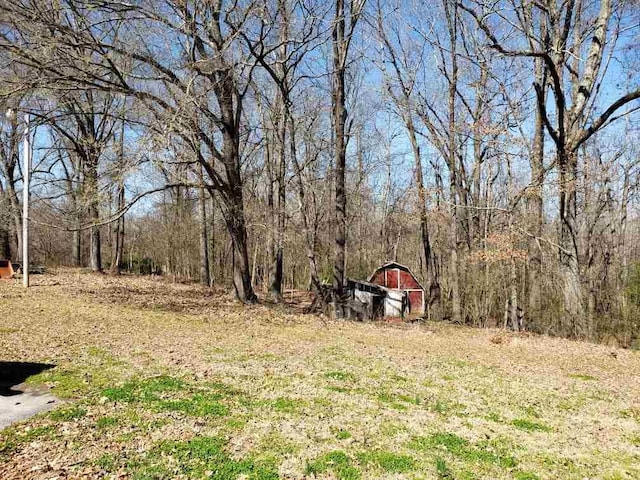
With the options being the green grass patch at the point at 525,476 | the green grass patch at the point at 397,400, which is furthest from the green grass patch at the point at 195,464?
the green grass patch at the point at 397,400

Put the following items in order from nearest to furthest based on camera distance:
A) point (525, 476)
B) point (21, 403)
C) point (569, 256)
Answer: point (525, 476) → point (21, 403) → point (569, 256)

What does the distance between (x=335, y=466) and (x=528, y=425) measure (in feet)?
7.22

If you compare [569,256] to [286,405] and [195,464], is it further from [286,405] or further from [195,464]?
[195,464]

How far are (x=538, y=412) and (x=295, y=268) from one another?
63.5 feet

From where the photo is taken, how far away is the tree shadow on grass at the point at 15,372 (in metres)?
4.61

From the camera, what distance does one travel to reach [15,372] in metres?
5.15

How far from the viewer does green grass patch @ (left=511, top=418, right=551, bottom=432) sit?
4309 mm

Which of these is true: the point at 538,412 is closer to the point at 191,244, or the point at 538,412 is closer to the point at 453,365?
the point at 453,365

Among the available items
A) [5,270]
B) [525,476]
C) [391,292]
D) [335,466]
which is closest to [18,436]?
[335,466]

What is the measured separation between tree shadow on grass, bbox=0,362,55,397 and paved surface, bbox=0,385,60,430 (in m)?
0.04

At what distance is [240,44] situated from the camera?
1156 centimetres

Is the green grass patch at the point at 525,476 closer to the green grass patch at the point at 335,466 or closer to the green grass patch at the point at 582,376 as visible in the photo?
the green grass patch at the point at 335,466

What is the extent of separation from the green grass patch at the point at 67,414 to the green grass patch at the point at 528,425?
4.02m

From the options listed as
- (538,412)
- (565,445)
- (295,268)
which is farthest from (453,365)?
(295,268)
